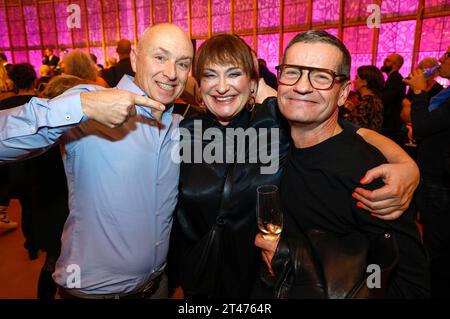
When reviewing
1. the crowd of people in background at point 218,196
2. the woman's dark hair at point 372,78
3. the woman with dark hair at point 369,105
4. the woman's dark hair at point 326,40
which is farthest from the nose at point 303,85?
the woman's dark hair at point 372,78

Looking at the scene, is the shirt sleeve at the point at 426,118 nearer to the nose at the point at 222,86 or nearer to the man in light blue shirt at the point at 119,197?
the nose at the point at 222,86

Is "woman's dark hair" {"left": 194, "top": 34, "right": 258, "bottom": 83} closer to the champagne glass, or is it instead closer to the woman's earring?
the woman's earring

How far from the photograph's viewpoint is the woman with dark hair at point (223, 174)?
5.30 ft

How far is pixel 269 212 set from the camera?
1261mm

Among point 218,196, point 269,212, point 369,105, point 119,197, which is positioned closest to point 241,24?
point 369,105

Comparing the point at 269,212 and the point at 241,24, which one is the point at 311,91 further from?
the point at 241,24

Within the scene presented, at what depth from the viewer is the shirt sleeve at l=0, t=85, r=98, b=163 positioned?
1.13 m

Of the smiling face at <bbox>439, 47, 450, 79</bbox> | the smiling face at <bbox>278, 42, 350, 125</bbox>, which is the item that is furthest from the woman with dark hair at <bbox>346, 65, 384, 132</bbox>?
the smiling face at <bbox>278, 42, 350, 125</bbox>

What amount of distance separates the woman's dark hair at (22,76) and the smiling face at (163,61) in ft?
7.15

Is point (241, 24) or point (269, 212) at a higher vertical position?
point (241, 24)

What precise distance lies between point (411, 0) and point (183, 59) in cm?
689

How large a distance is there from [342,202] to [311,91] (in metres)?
0.50
